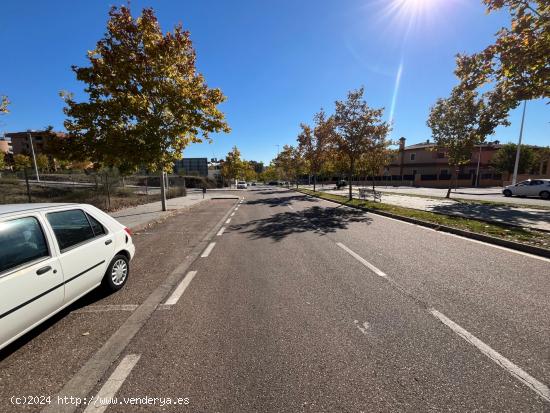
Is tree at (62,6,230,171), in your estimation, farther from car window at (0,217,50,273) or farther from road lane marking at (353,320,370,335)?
road lane marking at (353,320,370,335)

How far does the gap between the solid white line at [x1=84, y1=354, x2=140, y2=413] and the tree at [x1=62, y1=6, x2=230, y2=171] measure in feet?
35.8

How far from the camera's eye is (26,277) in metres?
2.81

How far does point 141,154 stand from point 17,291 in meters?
10.5

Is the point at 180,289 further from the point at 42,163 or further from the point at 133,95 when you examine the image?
the point at 42,163

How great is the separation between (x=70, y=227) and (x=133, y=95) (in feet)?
33.0

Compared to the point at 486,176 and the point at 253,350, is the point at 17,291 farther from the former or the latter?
the point at 486,176

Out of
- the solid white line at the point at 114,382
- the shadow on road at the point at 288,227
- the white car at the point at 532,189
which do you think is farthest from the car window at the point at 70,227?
the white car at the point at 532,189

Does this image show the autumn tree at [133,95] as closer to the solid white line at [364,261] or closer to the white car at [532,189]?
the solid white line at [364,261]

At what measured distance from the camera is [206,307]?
3.97m

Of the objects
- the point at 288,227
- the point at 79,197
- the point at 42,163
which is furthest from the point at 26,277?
the point at 42,163

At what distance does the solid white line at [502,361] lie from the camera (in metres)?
2.31

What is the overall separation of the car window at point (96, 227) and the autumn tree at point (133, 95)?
8.40m

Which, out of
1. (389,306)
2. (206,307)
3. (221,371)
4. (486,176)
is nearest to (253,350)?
(221,371)

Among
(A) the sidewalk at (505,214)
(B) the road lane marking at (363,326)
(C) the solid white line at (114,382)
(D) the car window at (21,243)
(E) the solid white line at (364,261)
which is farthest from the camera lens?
(A) the sidewalk at (505,214)
